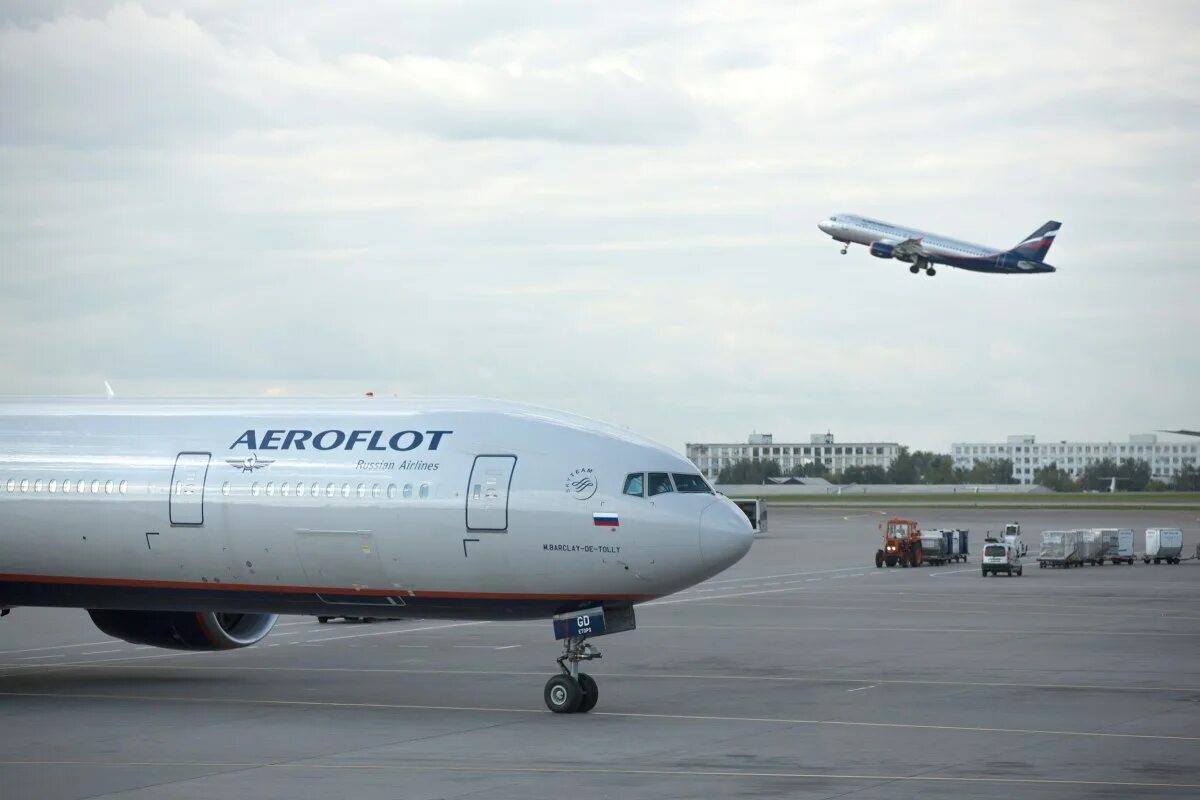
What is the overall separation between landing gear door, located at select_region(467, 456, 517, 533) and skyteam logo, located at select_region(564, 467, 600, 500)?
1.09m

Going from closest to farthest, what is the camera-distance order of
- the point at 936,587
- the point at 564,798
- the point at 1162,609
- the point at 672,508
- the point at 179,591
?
the point at 564,798
the point at 672,508
the point at 179,591
the point at 1162,609
the point at 936,587

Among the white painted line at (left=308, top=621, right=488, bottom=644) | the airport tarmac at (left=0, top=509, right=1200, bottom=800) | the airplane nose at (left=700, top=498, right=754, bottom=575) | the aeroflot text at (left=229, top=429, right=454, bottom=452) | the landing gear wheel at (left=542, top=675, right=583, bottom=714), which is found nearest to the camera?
the airport tarmac at (left=0, top=509, right=1200, bottom=800)

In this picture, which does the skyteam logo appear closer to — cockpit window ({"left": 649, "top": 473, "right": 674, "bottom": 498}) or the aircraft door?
cockpit window ({"left": 649, "top": 473, "right": 674, "bottom": 498})

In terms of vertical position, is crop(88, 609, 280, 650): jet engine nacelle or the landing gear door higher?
the landing gear door

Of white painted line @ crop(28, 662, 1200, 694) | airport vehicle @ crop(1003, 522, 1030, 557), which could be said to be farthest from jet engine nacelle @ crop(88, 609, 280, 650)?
airport vehicle @ crop(1003, 522, 1030, 557)

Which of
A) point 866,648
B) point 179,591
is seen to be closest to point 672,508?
point 179,591

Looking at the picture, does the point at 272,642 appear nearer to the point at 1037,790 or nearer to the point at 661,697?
the point at 661,697

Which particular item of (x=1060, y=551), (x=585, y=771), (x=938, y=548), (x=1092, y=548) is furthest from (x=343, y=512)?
(x=1092, y=548)

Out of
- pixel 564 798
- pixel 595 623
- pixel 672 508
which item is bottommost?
pixel 564 798

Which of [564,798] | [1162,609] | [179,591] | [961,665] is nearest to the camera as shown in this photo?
[564,798]

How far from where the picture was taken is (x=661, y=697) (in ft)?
103

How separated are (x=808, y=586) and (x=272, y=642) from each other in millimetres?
27199

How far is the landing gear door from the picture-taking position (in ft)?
93.1

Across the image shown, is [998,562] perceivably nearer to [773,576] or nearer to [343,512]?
[773,576]
